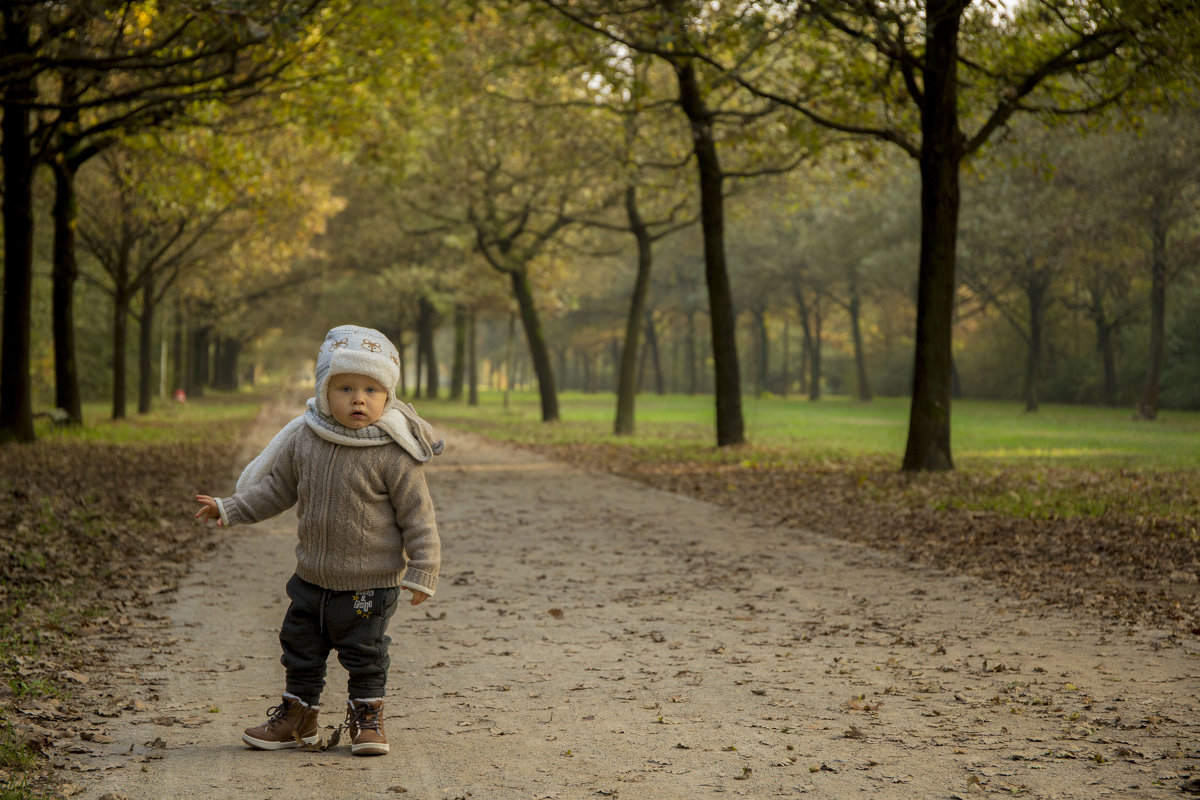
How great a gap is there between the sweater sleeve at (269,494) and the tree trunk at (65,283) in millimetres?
17042

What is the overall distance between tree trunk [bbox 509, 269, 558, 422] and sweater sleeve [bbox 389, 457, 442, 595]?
1019 inches

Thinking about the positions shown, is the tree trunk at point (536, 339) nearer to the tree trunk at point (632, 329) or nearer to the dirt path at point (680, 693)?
the tree trunk at point (632, 329)

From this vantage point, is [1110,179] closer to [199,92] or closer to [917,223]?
[917,223]

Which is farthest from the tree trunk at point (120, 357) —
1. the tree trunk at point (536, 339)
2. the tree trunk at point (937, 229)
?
the tree trunk at point (937, 229)

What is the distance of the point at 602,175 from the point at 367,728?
21.5 metres

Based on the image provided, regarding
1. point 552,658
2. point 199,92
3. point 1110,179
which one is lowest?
point 552,658

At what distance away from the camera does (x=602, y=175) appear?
81.1 ft

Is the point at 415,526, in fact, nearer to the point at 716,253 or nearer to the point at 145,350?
the point at 716,253

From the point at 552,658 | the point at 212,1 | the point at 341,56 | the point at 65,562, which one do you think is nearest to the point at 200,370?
the point at 341,56

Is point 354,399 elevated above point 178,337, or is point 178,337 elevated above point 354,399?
point 178,337

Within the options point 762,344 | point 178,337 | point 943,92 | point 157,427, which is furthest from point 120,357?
point 762,344

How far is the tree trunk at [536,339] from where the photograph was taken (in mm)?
30406

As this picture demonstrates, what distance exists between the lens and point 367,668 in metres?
4.23

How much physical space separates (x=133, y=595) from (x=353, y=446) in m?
3.79
